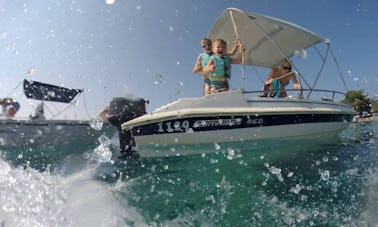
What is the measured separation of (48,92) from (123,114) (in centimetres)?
1162

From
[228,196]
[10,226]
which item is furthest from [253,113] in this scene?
[10,226]

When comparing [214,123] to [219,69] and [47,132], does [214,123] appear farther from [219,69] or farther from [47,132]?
[47,132]

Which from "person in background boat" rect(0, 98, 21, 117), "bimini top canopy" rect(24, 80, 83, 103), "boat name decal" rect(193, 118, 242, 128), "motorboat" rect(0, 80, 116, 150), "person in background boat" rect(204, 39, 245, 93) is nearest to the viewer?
"boat name decal" rect(193, 118, 242, 128)

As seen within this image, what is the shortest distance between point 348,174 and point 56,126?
9642 mm

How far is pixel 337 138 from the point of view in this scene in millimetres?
7742

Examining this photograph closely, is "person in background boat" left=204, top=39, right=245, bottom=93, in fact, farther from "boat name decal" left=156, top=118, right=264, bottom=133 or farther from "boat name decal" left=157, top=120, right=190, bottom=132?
"boat name decal" left=157, top=120, right=190, bottom=132

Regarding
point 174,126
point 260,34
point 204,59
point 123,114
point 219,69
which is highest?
point 260,34

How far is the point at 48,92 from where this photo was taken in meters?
16.4

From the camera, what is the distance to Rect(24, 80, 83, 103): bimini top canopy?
15.3 meters

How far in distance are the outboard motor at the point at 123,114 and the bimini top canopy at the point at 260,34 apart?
2.84m

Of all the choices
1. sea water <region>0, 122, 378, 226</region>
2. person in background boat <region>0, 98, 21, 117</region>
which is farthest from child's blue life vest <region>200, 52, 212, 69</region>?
person in background boat <region>0, 98, 21, 117</region>

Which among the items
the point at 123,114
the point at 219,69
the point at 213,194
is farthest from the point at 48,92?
the point at 213,194

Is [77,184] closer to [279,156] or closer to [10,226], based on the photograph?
[10,226]

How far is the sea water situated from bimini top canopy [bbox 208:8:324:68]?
345 centimetres
